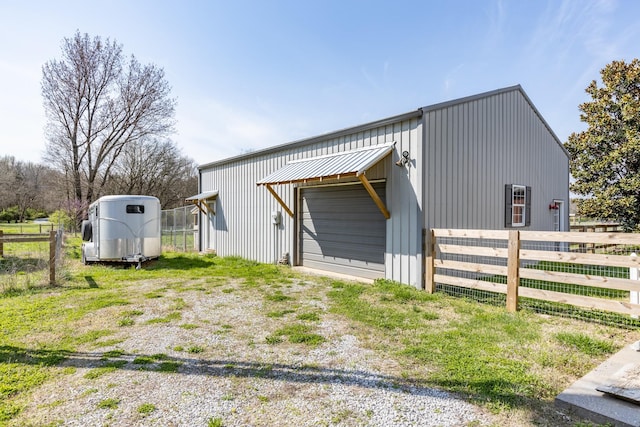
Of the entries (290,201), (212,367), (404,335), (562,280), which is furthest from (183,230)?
(562,280)

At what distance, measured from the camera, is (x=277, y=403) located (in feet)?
7.98

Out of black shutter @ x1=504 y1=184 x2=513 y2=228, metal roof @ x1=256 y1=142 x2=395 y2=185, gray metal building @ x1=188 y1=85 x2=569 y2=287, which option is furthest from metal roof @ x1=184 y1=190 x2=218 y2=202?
black shutter @ x1=504 y1=184 x2=513 y2=228

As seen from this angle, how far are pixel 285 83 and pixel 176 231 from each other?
25.1ft

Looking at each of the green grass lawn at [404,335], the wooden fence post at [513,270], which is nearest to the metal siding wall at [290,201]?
the green grass lawn at [404,335]

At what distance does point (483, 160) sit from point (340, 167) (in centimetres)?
345

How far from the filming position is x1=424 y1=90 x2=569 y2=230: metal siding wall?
247 inches

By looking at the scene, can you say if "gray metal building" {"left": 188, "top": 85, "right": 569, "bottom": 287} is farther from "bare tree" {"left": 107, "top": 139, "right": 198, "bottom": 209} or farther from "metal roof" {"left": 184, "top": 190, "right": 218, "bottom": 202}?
"bare tree" {"left": 107, "top": 139, "right": 198, "bottom": 209}

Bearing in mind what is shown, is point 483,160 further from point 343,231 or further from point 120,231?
point 120,231

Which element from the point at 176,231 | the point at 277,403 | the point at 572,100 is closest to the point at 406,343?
the point at 277,403

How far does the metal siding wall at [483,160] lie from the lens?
627 cm

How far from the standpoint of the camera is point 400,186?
6.32 m

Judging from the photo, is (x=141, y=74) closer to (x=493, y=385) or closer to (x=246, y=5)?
(x=246, y=5)

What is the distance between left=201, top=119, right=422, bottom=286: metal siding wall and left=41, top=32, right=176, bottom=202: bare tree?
35.2ft

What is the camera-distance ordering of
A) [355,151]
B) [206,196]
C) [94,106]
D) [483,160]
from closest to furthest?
[355,151], [483,160], [206,196], [94,106]
